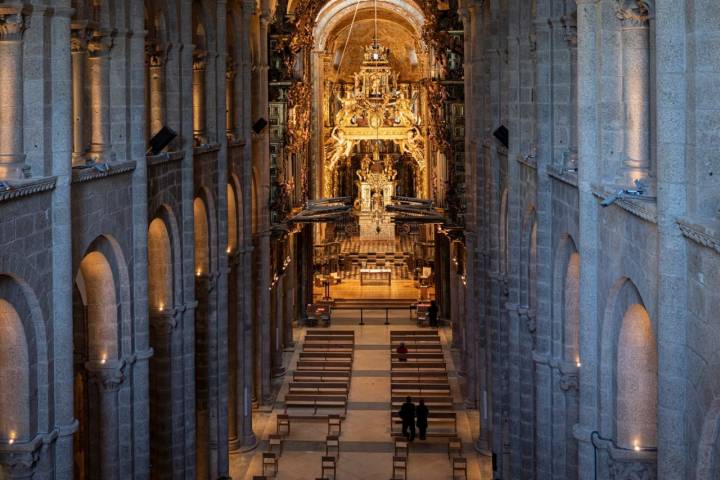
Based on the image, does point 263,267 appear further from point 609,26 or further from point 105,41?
point 609,26

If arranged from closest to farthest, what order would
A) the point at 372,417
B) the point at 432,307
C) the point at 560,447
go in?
the point at 560,447 → the point at 372,417 → the point at 432,307

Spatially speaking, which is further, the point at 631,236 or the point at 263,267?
the point at 263,267

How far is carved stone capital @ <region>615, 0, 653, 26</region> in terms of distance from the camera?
1520cm

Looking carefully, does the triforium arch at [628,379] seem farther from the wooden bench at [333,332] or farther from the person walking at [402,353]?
the wooden bench at [333,332]

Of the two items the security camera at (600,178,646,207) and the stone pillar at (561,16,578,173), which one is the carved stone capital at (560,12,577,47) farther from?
the security camera at (600,178,646,207)

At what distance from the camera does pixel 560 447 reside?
21281 millimetres

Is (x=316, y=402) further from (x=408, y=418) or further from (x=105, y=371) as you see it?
(x=105, y=371)

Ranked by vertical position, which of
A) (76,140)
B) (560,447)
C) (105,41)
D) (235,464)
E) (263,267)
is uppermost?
(105,41)

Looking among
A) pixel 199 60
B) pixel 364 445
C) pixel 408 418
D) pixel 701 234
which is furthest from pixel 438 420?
pixel 701 234

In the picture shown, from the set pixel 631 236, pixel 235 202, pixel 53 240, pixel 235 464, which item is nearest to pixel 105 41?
pixel 53 240

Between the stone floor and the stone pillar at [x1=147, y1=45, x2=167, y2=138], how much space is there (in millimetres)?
10229

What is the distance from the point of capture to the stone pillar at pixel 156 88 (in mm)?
24656

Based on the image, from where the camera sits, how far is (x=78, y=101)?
64.7 feet

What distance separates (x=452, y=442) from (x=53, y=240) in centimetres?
1778
